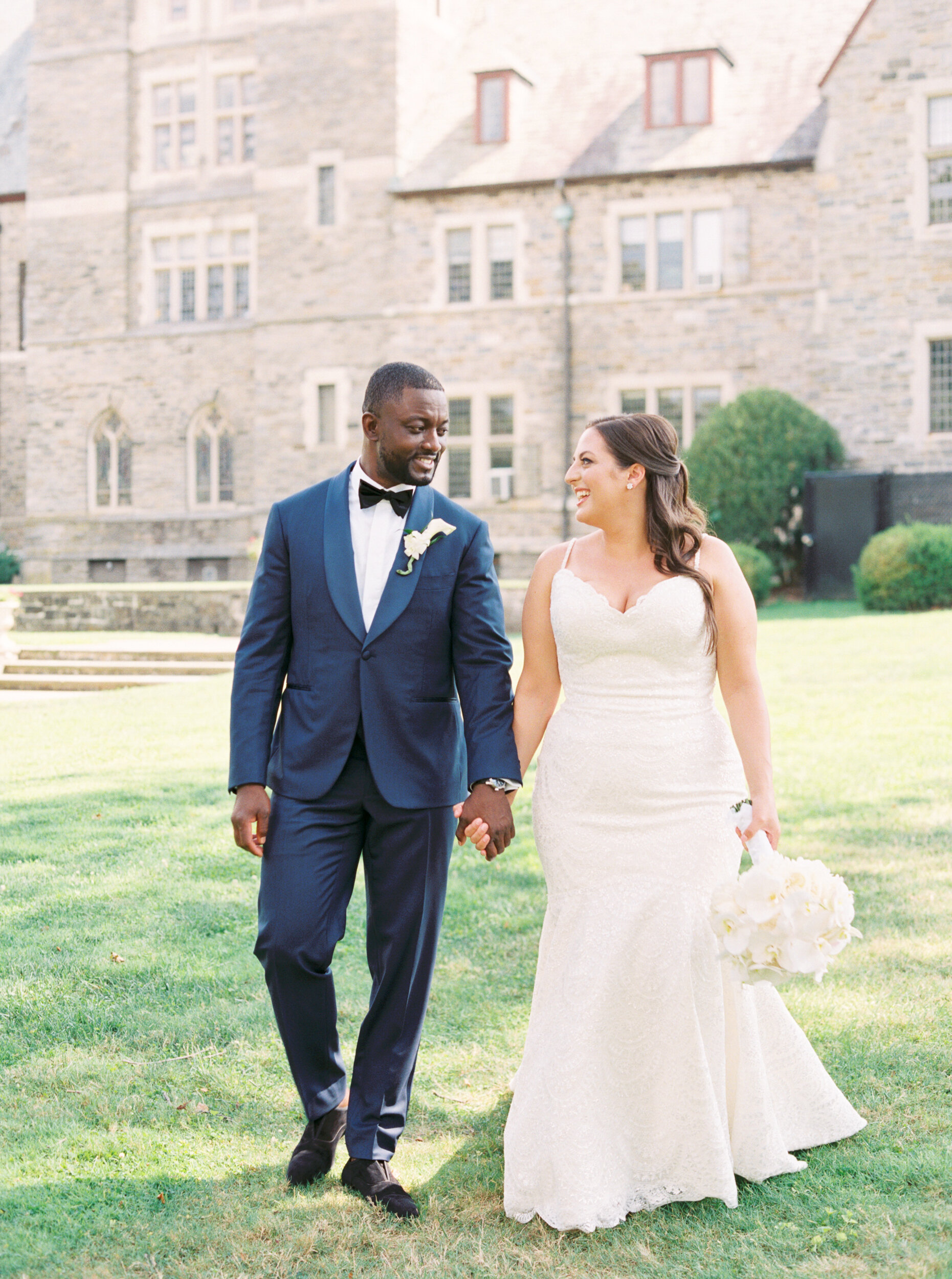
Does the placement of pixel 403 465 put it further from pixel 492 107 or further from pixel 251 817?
pixel 492 107

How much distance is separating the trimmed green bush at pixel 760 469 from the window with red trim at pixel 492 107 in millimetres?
7724

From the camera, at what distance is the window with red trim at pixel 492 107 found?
24422 mm

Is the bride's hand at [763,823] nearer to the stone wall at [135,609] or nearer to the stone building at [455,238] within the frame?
the stone wall at [135,609]

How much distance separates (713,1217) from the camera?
3109 millimetres

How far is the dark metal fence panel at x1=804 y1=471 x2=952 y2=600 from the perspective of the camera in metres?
19.6

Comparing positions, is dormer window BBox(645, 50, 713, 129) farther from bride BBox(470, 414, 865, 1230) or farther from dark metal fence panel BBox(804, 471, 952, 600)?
bride BBox(470, 414, 865, 1230)

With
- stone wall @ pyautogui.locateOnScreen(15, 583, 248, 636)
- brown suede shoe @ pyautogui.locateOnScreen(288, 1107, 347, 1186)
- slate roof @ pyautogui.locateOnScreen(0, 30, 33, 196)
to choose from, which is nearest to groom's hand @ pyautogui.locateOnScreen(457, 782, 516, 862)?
brown suede shoe @ pyautogui.locateOnScreen(288, 1107, 347, 1186)

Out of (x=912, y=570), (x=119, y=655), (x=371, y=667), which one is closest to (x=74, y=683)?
(x=119, y=655)

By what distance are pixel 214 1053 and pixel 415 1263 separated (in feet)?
4.65

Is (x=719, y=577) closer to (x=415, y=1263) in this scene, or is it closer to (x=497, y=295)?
(x=415, y=1263)

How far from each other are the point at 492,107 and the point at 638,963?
23.9 m

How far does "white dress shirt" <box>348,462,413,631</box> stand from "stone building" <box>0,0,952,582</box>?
19.4 metres

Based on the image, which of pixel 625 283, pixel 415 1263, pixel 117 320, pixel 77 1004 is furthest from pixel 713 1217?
pixel 117 320

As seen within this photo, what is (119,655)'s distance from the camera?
51.6 ft
